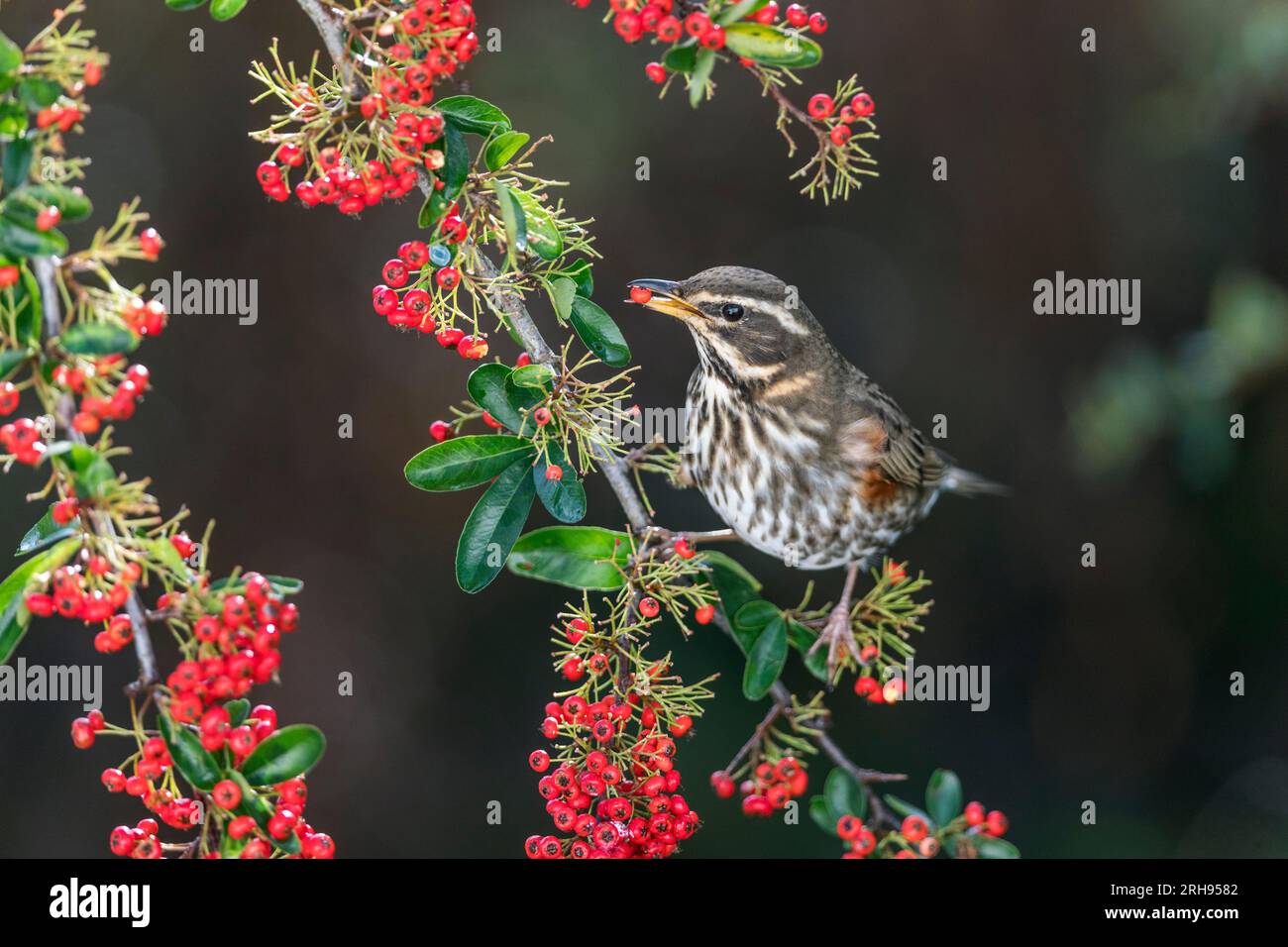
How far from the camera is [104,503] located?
184 centimetres

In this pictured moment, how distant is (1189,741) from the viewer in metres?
6.16

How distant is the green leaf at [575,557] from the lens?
267 cm

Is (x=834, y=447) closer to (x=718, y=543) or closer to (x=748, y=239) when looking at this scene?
(x=718, y=543)

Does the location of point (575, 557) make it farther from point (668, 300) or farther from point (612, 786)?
point (668, 300)

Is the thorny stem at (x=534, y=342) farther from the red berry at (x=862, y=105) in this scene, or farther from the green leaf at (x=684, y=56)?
the green leaf at (x=684, y=56)

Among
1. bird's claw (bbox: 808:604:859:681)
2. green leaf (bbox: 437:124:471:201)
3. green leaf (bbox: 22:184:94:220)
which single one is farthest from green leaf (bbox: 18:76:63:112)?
bird's claw (bbox: 808:604:859:681)

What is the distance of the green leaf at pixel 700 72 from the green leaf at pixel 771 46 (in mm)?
29

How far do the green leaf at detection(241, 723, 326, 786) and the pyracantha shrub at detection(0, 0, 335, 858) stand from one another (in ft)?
0.15

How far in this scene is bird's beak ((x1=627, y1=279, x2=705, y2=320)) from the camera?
3283 millimetres

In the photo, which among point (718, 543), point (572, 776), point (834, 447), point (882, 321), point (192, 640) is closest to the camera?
point (192, 640)

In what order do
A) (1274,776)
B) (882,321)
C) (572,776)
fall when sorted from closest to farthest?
(572,776) < (1274,776) < (882,321)

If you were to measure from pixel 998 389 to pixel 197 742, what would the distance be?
4.83 meters

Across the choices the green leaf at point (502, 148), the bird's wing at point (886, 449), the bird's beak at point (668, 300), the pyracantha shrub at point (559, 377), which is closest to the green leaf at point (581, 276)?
the pyracantha shrub at point (559, 377)

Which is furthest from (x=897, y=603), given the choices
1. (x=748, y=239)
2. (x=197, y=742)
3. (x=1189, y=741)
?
(x=1189, y=741)
